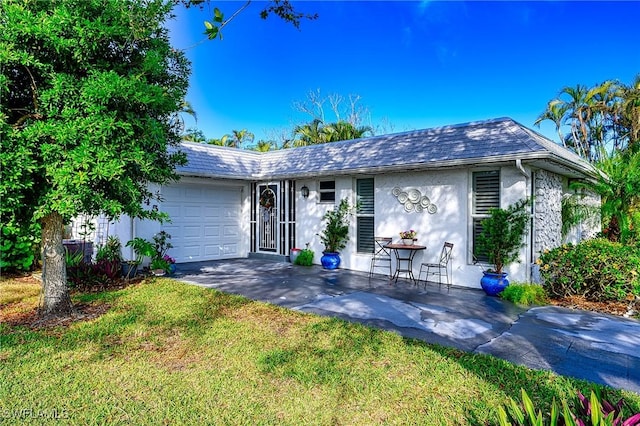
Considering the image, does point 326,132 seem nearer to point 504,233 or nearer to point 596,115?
point 596,115

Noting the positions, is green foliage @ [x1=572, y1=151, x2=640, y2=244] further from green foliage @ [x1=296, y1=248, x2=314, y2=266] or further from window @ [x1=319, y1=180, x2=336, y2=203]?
green foliage @ [x1=296, y1=248, x2=314, y2=266]

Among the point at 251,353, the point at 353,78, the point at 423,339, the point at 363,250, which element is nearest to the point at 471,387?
the point at 423,339

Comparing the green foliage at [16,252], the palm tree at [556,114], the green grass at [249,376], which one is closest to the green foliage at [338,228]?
the green grass at [249,376]

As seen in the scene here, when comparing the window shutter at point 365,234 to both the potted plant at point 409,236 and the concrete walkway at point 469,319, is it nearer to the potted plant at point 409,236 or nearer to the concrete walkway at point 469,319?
the concrete walkway at point 469,319

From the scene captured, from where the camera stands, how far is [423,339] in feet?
15.3

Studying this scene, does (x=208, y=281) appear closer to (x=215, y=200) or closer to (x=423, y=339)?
(x=215, y=200)

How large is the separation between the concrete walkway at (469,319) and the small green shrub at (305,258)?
1.47 m

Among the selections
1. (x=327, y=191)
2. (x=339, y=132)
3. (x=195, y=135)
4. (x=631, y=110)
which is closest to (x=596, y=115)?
(x=631, y=110)

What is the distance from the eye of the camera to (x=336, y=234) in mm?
10180

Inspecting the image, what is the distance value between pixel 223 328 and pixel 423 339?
268 centimetres

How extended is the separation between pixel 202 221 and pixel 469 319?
28.6ft

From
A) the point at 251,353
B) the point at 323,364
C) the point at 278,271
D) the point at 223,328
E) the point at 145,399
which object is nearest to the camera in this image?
the point at 145,399

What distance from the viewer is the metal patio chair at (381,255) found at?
9.42 meters

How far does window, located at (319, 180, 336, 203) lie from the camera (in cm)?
1076
